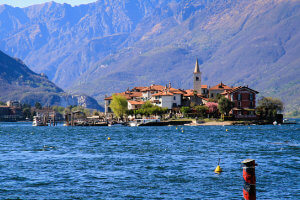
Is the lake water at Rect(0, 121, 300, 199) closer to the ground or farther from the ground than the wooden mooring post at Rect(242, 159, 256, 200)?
closer to the ground

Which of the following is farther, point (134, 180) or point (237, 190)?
point (134, 180)

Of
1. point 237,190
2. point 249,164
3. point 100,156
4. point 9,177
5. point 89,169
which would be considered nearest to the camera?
point 249,164

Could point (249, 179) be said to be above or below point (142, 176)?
above

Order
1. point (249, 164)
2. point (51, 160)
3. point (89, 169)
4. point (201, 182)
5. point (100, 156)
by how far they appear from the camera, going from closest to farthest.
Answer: point (249, 164) < point (201, 182) < point (89, 169) < point (51, 160) < point (100, 156)

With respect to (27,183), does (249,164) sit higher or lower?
higher

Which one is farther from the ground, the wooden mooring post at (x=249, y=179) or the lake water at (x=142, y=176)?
the wooden mooring post at (x=249, y=179)

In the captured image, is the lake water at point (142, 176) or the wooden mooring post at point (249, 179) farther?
the lake water at point (142, 176)

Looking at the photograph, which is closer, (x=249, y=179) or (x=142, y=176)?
(x=249, y=179)

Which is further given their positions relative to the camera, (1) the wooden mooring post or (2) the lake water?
(2) the lake water

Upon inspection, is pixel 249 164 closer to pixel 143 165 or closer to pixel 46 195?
pixel 46 195

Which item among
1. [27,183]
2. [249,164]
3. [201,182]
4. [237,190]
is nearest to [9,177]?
[27,183]

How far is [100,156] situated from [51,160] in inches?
306

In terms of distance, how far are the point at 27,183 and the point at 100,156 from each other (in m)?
24.4

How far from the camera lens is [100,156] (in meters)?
72.9
